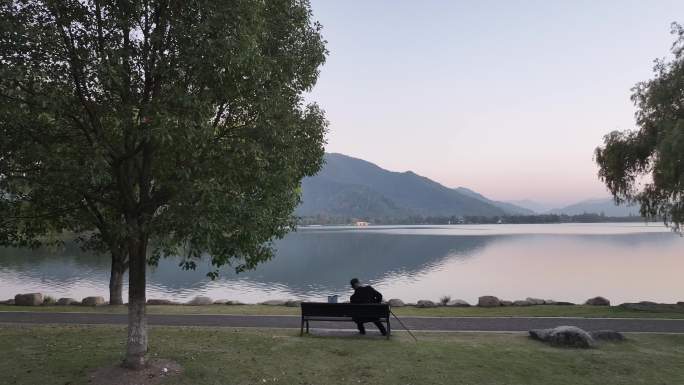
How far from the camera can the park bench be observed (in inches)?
532

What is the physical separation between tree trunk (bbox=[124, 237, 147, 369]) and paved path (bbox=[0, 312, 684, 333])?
5751 millimetres

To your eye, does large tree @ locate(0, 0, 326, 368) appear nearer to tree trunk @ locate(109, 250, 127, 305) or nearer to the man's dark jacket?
the man's dark jacket

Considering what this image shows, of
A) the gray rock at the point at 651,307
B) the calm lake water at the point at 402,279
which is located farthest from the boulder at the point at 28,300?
→ the gray rock at the point at 651,307

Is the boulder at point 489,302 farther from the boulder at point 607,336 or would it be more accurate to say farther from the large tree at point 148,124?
the large tree at point 148,124

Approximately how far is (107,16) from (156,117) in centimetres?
322

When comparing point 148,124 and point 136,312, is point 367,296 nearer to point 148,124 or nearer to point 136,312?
point 136,312

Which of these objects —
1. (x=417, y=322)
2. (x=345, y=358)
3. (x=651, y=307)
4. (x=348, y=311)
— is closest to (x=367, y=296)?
(x=348, y=311)

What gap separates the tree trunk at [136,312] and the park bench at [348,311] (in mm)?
4735

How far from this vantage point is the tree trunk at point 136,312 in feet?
34.4

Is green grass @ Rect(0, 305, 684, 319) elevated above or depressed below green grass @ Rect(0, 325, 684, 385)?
below

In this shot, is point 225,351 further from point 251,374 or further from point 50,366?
point 50,366

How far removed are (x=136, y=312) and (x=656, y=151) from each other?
22.9 m

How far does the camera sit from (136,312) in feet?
35.2

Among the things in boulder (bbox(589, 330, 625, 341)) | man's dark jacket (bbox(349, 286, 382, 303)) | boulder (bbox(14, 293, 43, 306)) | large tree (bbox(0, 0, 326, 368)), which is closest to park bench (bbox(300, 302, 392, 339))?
man's dark jacket (bbox(349, 286, 382, 303))
